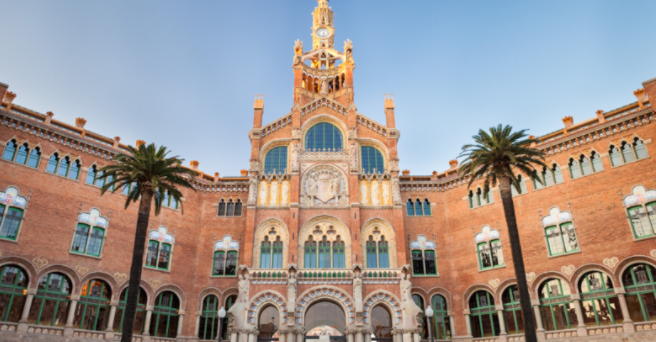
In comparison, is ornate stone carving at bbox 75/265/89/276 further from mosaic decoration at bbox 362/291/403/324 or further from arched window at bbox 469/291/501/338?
arched window at bbox 469/291/501/338

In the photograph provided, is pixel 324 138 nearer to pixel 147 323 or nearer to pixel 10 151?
pixel 147 323

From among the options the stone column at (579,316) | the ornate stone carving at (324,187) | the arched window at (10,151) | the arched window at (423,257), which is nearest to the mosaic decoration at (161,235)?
the arched window at (10,151)

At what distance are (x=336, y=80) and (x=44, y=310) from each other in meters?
34.3

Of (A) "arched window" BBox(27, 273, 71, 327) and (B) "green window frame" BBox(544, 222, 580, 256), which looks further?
(B) "green window frame" BBox(544, 222, 580, 256)

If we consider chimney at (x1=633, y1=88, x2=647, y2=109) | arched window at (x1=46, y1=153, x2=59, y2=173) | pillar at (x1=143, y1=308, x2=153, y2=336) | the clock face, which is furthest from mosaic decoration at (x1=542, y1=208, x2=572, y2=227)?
arched window at (x1=46, y1=153, x2=59, y2=173)

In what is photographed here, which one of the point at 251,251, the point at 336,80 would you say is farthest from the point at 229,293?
the point at 336,80

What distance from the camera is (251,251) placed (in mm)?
38375

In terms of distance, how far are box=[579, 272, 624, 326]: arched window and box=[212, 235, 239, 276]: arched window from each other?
89.9 ft

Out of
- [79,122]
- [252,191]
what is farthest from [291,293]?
[79,122]

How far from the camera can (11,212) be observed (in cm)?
3150

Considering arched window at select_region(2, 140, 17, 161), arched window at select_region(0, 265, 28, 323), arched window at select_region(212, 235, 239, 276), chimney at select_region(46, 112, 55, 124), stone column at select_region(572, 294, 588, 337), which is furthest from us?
arched window at select_region(212, 235, 239, 276)

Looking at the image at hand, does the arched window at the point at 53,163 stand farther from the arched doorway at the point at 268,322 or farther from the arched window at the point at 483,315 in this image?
the arched window at the point at 483,315

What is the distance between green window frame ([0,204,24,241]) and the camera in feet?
101

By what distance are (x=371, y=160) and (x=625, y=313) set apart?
22480 mm
